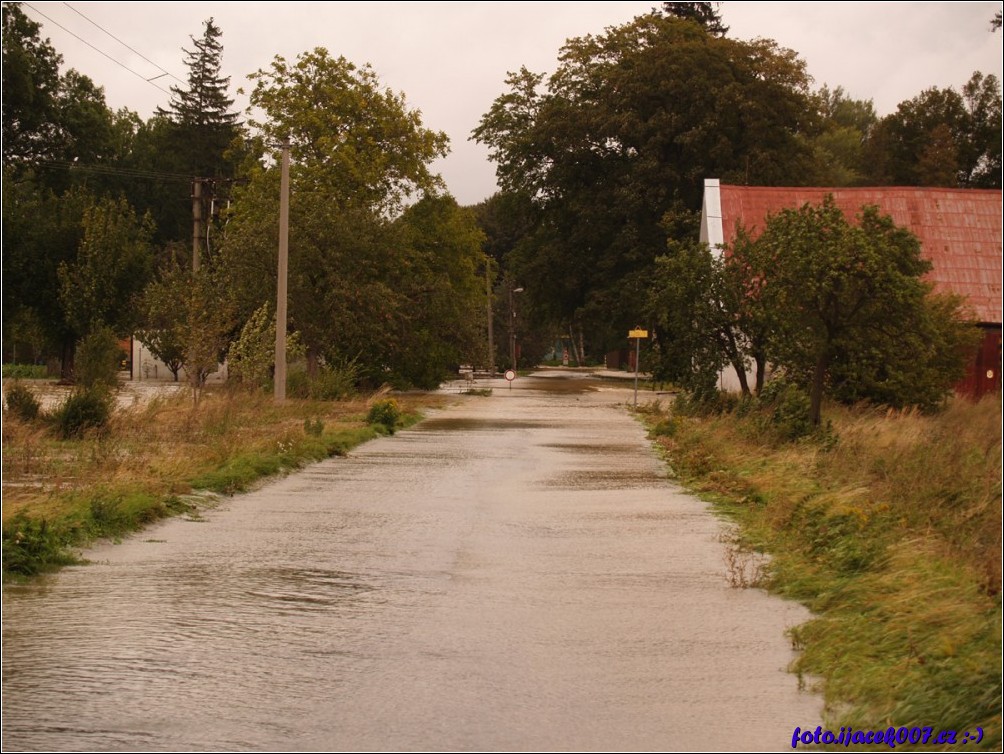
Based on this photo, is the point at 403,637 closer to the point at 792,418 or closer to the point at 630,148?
the point at 792,418

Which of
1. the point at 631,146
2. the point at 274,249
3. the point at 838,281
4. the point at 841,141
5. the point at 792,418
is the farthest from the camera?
the point at 841,141

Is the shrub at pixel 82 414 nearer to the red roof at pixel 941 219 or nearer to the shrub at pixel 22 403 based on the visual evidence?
the shrub at pixel 22 403

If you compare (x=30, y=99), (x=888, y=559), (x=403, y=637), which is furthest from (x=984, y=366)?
(x=403, y=637)

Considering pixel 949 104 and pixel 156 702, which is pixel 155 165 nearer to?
pixel 949 104

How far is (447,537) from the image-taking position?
12.6m

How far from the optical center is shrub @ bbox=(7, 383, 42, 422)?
20391mm

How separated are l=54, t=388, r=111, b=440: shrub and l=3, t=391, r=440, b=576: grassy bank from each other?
8.2 inches

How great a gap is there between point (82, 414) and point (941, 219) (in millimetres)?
33115

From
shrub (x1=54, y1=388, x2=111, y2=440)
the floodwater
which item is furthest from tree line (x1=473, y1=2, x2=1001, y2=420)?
the floodwater

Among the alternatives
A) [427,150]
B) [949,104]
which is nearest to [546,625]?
[427,150]

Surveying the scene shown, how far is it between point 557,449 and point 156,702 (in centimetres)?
1825

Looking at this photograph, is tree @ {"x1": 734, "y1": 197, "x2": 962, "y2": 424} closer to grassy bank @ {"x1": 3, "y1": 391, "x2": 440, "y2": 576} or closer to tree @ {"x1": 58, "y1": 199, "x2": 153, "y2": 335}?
grassy bank @ {"x1": 3, "y1": 391, "x2": 440, "y2": 576}

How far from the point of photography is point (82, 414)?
20.5 meters

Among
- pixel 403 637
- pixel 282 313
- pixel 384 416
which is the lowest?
pixel 403 637
